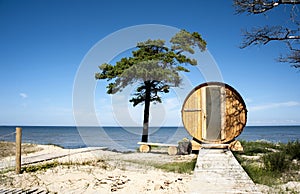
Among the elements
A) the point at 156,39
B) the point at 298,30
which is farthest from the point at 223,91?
the point at 156,39

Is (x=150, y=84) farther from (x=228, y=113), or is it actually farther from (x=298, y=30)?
(x=298, y=30)

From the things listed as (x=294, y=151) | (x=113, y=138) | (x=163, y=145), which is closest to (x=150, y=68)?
(x=163, y=145)

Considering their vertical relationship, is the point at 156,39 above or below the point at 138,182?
above

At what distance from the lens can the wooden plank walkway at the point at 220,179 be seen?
14.6 feet

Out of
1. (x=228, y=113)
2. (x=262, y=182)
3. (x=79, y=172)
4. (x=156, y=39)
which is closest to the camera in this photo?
(x=262, y=182)

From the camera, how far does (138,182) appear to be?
220 inches

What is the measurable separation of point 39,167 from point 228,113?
6782 mm

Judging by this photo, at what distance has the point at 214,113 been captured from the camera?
10.9 m

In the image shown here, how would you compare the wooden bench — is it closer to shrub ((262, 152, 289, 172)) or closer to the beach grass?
shrub ((262, 152, 289, 172))

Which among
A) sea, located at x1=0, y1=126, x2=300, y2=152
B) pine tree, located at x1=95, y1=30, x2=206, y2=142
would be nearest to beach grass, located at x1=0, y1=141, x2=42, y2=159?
sea, located at x1=0, y1=126, x2=300, y2=152

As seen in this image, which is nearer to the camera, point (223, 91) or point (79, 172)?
point (79, 172)

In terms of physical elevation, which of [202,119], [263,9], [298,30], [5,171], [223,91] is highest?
[263,9]

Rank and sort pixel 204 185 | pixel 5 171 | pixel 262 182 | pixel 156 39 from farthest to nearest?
pixel 156 39
pixel 5 171
pixel 262 182
pixel 204 185

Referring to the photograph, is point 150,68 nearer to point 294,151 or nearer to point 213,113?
point 213,113
